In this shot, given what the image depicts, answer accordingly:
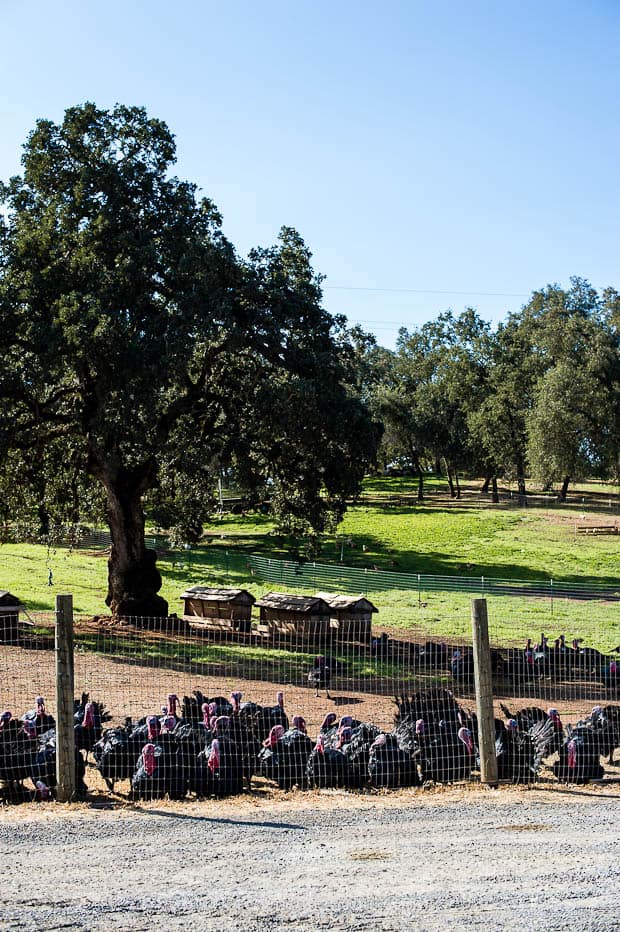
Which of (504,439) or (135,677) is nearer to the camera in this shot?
(135,677)

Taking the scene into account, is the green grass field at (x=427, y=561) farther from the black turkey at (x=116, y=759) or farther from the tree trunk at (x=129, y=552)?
the black turkey at (x=116, y=759)

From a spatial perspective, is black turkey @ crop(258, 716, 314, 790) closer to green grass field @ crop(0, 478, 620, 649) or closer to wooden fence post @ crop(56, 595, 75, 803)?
wooden fence post @ crop(56, 595, 75, 803)

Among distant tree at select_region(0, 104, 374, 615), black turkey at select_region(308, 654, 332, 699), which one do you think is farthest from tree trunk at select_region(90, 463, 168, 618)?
black turkey at select_region(308, 654, 332, 699)

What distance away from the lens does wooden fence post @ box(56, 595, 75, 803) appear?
9.36 meters

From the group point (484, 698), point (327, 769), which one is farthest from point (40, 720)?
point (484, 698)

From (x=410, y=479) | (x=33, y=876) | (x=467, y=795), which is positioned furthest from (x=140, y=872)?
(x=410, y=479)

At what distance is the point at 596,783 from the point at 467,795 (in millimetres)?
1718

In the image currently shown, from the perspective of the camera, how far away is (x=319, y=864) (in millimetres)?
7613

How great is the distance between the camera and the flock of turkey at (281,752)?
9.61 m

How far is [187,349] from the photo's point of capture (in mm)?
21812

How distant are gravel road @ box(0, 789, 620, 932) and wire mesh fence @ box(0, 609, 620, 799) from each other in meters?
0.47

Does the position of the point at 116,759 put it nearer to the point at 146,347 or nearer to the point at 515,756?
the point at 515,756

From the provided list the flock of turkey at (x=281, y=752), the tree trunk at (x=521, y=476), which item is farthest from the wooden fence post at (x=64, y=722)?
the tree trunk at (x=521, y=476)

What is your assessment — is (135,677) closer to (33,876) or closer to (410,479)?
(33,876)
